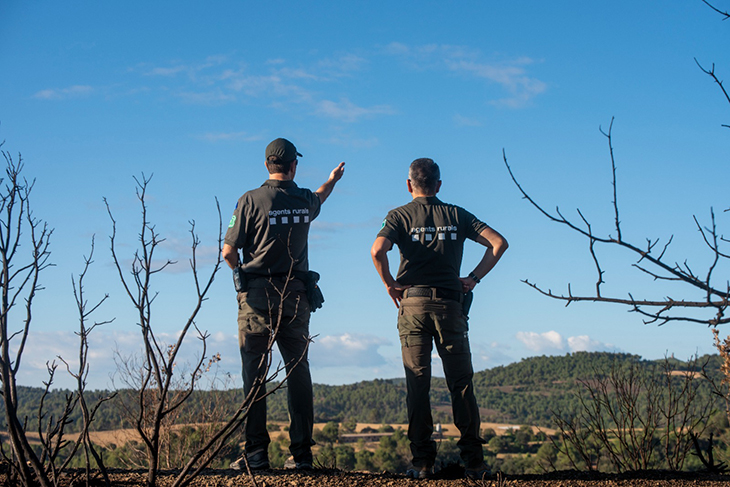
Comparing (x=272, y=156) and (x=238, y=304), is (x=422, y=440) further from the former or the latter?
(x=272, y=156)

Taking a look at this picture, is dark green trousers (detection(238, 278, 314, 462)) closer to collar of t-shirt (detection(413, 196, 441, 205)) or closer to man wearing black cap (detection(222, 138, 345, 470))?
man wearing black cap (detection(222, 138, 345, 470))

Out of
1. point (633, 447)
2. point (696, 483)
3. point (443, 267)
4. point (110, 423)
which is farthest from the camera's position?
point (110, 423)

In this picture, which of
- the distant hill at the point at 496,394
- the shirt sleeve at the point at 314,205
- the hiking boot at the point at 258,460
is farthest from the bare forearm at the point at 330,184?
the distant hill at the point at 496,394

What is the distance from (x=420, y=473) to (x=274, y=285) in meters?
1.70

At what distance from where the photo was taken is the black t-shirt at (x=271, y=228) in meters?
4.91

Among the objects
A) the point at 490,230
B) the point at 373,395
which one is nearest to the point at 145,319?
the point at 490,230

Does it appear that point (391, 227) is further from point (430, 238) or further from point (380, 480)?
point (380, 480)

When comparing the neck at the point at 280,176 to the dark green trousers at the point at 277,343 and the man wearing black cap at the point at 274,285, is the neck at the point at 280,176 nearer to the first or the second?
the man wearing black cap at the point at 274,285

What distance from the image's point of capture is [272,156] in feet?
17.0

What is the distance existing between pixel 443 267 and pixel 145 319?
2.52 metres

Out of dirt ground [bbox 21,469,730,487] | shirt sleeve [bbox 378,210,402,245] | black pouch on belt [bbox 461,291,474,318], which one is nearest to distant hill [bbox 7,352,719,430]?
dirt ground [bbox 21,469,730,487]

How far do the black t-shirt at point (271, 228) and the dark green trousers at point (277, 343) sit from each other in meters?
0.15

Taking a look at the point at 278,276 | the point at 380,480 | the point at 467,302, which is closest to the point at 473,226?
the point at 467,302

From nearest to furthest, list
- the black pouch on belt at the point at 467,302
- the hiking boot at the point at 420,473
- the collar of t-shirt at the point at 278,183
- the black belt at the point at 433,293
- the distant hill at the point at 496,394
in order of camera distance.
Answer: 1. the hiking boot at the point at 420,473
2. the black belt at the point at 433,293
3. the black pouch on belt at the point at 467,302
4. the collar of t-shirt at the point at 278,183
5. the distant hill at the point at 496,394
